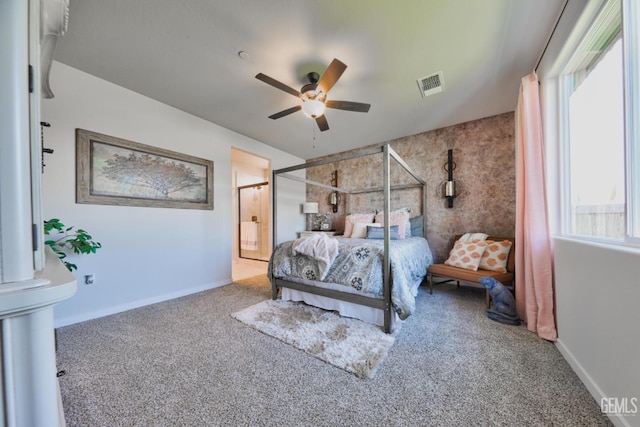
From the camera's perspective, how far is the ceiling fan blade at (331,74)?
1838 mm

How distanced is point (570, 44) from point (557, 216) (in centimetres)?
129

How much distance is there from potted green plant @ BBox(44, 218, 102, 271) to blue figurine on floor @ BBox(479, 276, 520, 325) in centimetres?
387

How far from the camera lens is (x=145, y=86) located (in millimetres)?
2596

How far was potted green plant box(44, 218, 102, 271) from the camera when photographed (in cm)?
193

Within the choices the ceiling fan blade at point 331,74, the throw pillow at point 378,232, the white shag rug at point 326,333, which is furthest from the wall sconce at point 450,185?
the ceiling fan blade at point 331,74

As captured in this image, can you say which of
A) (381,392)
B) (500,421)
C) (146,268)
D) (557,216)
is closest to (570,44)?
(557,216)

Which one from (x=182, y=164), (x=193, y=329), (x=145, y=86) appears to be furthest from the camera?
(x=182, y=164)

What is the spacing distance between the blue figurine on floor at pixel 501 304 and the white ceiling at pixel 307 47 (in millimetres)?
2181

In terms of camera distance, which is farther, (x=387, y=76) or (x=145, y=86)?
(x=145, y=86)

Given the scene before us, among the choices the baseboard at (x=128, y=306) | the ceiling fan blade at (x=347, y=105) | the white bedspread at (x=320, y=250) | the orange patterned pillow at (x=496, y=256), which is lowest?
the baseboard at (x=128, y=306)

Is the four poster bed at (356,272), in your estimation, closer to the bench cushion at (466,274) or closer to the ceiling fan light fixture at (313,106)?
the bench cushion at (466,274)

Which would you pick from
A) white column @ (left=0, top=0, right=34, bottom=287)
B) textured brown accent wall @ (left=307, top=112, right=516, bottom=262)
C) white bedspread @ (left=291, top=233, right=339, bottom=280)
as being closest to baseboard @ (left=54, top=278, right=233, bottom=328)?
white bedspread @ (left=291, top=233, right=339, bottom=280)

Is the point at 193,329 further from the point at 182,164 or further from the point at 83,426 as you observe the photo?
the point at 182,164

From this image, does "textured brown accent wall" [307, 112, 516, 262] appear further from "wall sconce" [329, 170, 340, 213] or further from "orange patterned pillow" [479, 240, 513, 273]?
"wall sconce" [329, 170, 340, 213]
